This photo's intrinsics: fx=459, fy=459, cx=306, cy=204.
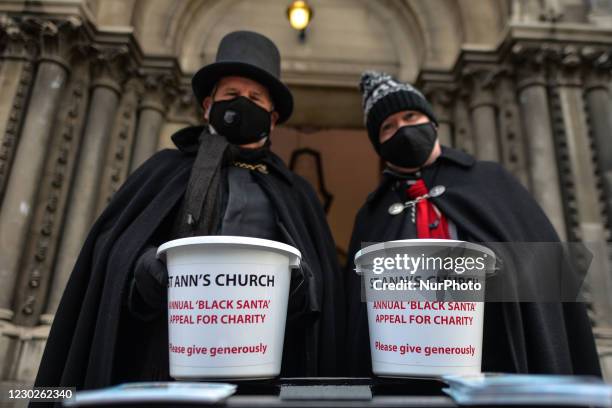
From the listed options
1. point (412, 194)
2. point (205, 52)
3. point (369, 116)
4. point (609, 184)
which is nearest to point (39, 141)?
point (205, 52)

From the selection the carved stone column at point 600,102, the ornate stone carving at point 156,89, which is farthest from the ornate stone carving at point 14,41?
the carved stone column at point 600,102

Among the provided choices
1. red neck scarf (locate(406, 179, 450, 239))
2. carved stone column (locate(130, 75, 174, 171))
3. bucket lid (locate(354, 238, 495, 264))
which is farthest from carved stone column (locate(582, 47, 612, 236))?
carved stone column (locate(130, 75, 174, 171))

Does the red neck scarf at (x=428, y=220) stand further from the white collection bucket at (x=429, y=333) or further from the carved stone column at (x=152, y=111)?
the carved stone column at (x=152, y=111)

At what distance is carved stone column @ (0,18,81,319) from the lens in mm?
3732

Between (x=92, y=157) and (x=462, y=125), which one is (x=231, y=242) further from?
(x=462, y=125)

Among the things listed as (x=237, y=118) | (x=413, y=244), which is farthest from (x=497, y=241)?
(x=237, y=118)

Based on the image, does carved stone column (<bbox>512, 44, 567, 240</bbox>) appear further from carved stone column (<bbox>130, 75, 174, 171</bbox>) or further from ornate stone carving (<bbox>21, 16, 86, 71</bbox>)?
ornate stone carving (<bbox>21, 16, 86, 71</bbox>)

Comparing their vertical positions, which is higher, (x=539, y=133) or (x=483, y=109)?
(x=483, y=109)

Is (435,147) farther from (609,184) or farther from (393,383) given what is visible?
(609,184)

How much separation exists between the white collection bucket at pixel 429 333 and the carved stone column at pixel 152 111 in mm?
4117

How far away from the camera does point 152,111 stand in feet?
16.1

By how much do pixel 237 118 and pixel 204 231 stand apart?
1.76 ft

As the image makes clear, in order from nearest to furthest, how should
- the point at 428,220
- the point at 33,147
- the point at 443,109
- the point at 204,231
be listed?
the point at 204,231 < the point at 428,220 < the point at 33,147 < the point at 443,109

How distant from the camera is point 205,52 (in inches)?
214
